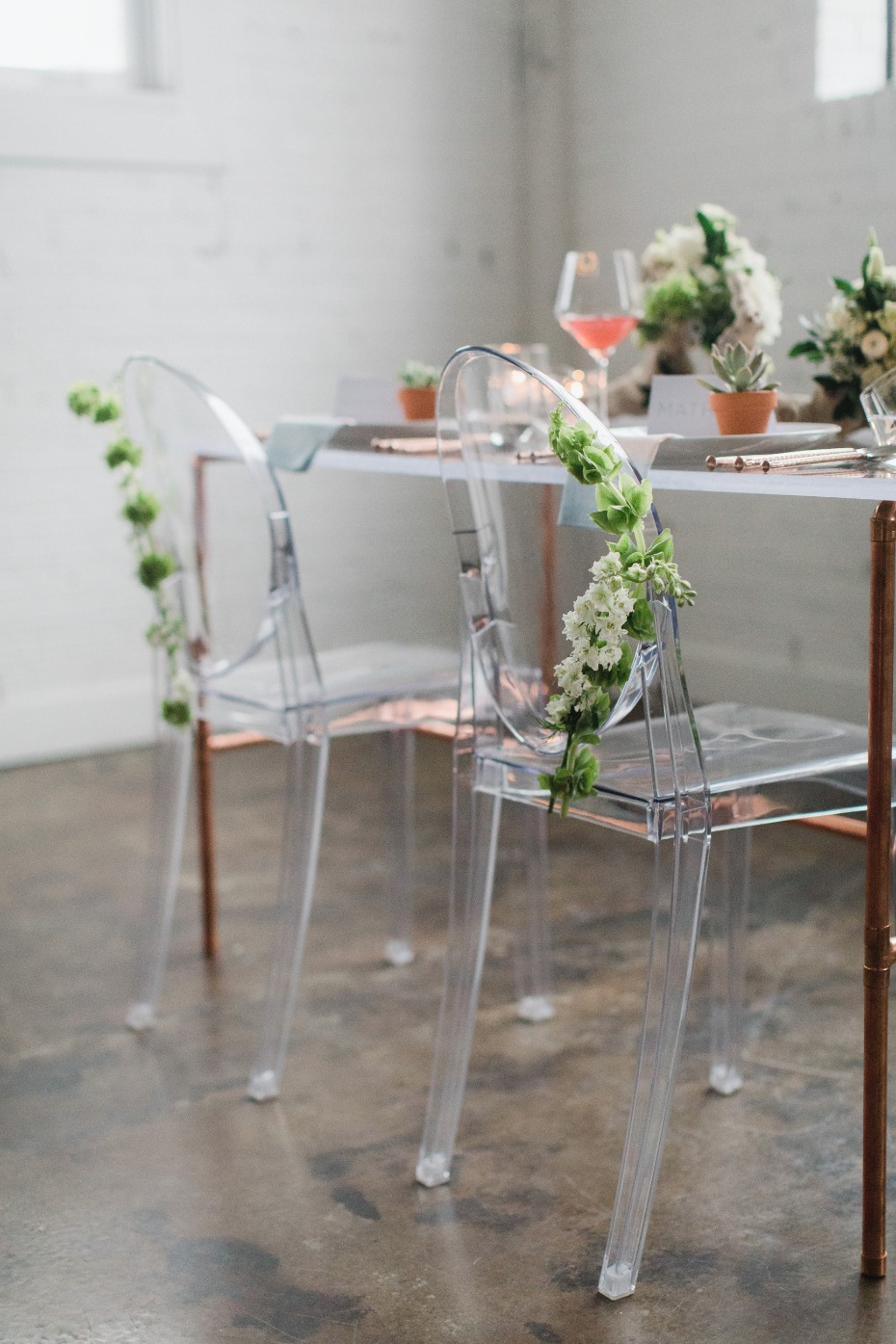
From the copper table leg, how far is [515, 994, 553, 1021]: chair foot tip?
2.54 ft

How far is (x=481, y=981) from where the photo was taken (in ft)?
8.31

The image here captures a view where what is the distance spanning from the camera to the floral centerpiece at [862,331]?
1996 millimetres

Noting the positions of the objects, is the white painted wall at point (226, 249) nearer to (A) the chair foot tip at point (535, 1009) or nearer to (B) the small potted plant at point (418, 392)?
(B) the small potted plant at point (418, 392)

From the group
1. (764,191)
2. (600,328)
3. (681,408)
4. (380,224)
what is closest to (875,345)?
(681,408)

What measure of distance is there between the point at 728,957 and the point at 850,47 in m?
2.44

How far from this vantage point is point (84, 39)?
3.99 metres

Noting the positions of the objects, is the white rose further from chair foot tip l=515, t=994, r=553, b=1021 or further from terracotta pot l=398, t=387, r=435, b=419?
→ chair foot tip l=515, t=994, r=553, b=1021

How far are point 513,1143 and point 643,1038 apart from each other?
0.41 metres

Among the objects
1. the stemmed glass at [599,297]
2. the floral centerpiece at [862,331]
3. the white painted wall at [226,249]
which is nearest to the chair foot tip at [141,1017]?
the stemmed glass at [599,297]

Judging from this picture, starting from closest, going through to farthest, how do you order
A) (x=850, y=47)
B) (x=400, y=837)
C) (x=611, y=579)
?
(x=611, y=579)
(x=400, y=837)
(x=850, y=47)

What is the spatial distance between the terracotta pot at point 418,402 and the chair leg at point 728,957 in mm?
760

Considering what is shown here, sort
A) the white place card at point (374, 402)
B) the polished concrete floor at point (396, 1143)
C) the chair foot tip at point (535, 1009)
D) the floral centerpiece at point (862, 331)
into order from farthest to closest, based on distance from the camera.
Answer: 1. the white place card at point (374, 402)
2. the chair foot tip at point (535, 1009)
3. the floral centerpiece at point (862, 331)
4. the polished concrete floor at point (396, 1143)

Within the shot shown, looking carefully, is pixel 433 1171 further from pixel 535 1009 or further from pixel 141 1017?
pixel 141 1017

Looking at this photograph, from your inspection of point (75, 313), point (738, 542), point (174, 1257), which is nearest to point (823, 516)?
point (738, 542)
